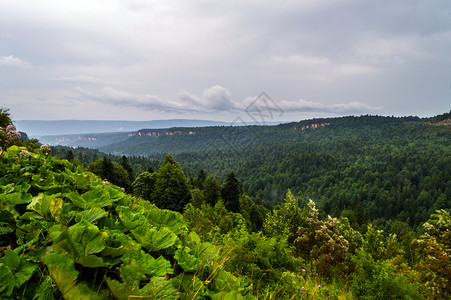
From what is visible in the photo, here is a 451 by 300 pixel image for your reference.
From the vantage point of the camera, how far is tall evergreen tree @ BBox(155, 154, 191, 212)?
26397 mm

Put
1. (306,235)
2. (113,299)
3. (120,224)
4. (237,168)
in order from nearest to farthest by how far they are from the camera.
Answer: (113,299) → (120,224) → (306,235) → (237,168)

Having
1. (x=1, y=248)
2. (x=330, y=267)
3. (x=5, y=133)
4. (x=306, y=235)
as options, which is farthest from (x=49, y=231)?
(x=306, y=235)

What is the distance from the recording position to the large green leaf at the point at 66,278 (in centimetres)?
95

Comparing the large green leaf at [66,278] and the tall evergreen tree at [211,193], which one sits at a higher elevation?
the large green leaf at [66,278]

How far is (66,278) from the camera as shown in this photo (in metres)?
0.97

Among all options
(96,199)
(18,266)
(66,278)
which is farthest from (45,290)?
(96,199)

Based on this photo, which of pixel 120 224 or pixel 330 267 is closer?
pixel 120 224

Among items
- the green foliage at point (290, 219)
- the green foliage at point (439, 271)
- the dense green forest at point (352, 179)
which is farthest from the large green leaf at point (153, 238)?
the dense green forest at point (352, 179)

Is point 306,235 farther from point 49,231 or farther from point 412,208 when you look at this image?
point 412,208

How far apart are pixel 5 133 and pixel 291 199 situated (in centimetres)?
1688

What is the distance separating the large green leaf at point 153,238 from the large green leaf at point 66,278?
1.50 feet

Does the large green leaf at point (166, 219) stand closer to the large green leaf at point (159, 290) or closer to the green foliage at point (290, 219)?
the large green leaf at point (159, 290)

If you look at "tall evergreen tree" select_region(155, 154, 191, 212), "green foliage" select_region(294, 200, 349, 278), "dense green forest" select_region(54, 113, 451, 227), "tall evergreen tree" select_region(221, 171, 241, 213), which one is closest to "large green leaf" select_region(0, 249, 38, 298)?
"green foliage" select_region(294, 200, 349, 278)

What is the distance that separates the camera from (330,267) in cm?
1240
